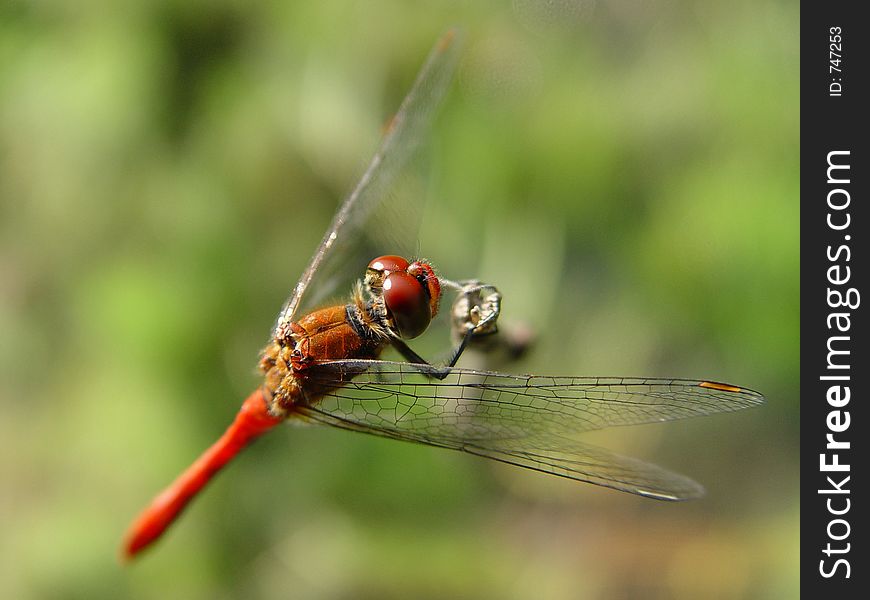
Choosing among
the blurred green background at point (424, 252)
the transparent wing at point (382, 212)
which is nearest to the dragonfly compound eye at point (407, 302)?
the transparent wing at point (382, 212)

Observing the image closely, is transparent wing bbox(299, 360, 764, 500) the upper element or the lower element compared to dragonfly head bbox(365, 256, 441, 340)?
lower

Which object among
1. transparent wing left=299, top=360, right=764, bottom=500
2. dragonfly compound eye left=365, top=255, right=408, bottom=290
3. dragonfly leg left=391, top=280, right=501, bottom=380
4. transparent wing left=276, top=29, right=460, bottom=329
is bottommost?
transparent wing left=299, top=360, right=764, bottom=500

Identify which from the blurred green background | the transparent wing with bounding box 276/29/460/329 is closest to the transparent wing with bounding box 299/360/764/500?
the transparent wing with bounding box 276/29/460/329
